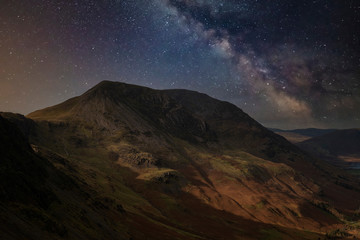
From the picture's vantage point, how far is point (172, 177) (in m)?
110

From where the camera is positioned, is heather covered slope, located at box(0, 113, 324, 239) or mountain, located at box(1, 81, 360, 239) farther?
mountain, located at box(1, 81, 360, 239)

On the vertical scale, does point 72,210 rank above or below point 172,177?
above

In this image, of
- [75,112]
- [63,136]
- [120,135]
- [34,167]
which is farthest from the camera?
[75,112]

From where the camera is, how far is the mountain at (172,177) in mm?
70062

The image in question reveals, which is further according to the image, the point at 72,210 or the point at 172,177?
the point at 172,177

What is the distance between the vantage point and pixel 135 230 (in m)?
42.3

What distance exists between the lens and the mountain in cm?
7006

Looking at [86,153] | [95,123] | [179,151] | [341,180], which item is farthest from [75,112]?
[341,180]

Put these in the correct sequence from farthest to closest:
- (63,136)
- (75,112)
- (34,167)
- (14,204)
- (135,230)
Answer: (75,112)
(63,136)
(135,230)
(34,167)
(14,204)

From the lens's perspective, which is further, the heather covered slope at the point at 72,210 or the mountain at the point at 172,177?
the mountain at the point at 172,177

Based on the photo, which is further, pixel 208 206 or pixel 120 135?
pixel 120 135

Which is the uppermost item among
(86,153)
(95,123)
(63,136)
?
(95,123)

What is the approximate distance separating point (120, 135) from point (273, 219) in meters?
95.3

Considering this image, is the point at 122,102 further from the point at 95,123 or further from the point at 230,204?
the point at 230,204
